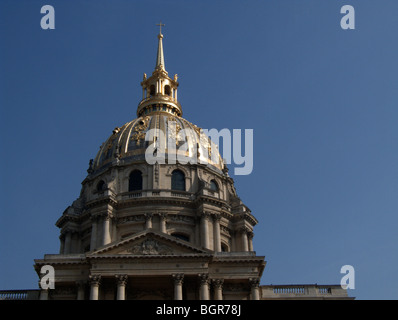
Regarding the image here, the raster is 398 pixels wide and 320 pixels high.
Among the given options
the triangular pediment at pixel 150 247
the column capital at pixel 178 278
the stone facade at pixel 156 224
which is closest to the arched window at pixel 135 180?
the stone facade at pixel 156 224

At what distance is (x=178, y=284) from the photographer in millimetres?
42281

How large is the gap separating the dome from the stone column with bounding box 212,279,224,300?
18.8 m

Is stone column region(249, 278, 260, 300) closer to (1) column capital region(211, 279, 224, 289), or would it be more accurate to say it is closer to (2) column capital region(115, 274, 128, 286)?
(1) column capital region(211, 279, 224, 289)

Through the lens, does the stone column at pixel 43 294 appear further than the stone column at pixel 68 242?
No

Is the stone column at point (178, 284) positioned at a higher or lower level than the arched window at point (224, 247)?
lower

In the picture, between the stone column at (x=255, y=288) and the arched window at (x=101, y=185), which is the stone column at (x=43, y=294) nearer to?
the stone column at (x=255, y=288)

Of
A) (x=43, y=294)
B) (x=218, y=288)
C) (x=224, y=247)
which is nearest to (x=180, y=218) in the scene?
(x=224, y=247)

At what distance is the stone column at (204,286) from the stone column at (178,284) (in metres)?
1.50

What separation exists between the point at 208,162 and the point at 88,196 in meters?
13.6

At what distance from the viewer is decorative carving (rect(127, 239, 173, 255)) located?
143 feet

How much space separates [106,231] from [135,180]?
23.7ft

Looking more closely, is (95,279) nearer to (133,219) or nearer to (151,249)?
(151,249)

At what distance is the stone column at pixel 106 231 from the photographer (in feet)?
175
